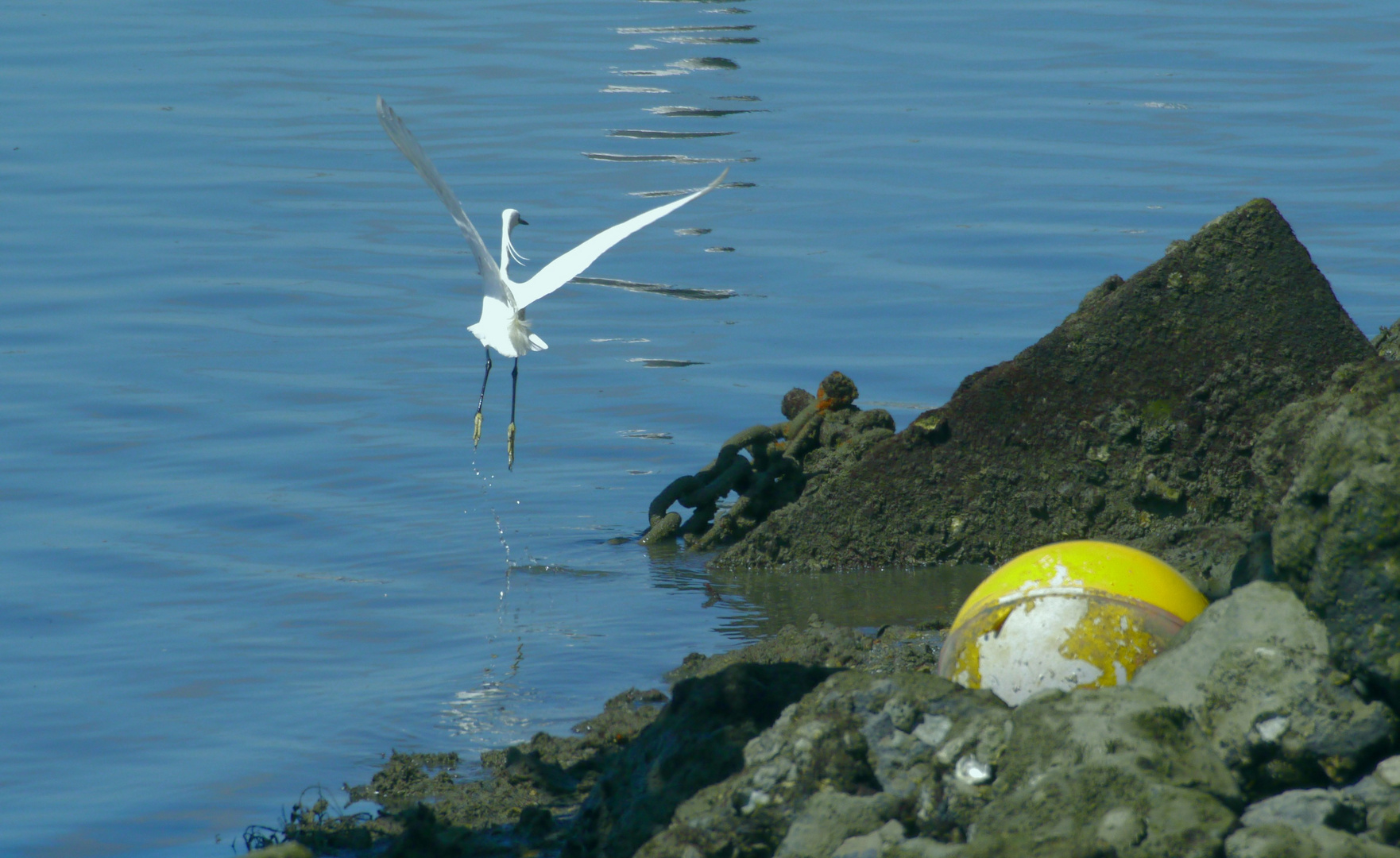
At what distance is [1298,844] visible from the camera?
3908 millimetres

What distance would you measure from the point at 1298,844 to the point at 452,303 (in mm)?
13063

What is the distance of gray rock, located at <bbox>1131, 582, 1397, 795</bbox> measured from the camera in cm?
446

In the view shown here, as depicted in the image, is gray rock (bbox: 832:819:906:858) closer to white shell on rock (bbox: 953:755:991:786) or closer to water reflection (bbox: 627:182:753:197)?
white shell on rock (bbox: 953:755:991:786)

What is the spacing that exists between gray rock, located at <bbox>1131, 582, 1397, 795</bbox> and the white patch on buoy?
1.83 ft

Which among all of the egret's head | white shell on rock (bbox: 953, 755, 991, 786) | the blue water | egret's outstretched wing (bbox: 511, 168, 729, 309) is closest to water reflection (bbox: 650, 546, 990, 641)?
the blue water

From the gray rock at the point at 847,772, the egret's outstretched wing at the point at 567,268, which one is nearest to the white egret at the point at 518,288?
the egret's outstretched wing at the point at 567,268

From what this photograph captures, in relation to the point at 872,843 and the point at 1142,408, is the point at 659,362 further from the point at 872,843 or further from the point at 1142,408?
the point at 872,843

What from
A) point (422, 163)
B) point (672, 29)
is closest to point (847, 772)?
point (422, 163)

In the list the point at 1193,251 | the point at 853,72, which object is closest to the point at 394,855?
the point at 1193,251

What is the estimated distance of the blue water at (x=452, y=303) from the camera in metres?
7.98

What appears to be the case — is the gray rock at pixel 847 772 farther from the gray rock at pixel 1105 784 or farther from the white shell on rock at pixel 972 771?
the gray rock at pixel 1105 784

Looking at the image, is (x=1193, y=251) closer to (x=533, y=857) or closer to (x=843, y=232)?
(x=533, y=857)

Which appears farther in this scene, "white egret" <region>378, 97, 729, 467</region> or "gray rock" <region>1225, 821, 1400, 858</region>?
"white egret" <region>378, 97, 729, 467</region>

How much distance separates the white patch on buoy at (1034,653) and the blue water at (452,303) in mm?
2404
